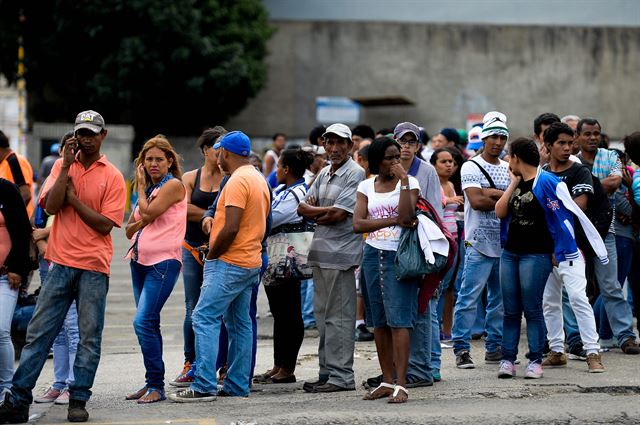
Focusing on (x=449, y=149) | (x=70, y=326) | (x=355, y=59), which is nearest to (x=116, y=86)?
(x=355, y=59)

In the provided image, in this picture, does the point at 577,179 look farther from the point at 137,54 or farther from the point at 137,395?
the point at 137,54

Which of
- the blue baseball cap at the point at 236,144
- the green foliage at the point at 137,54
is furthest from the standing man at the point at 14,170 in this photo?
the green foliage at the point at 137,54

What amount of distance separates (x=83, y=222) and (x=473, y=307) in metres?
3.68

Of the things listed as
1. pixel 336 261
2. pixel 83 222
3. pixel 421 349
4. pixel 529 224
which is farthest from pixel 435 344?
pixel 83 222

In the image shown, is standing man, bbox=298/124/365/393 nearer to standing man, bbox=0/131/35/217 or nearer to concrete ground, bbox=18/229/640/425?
concrete ground, bbox=18/229/640/425

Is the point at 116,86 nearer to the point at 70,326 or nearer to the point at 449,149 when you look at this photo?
the point at 449,149

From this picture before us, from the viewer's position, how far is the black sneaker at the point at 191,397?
25.9 feet

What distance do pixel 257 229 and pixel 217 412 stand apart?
139 centimetres

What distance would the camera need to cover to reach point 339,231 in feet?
27.6

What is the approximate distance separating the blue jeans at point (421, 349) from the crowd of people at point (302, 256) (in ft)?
0.04

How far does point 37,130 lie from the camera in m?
33.6

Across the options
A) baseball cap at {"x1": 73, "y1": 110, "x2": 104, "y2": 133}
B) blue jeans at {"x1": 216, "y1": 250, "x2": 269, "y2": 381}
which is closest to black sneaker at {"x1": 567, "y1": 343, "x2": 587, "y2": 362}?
blue jeans at {"x1": 216, "y1": 250, "x2": 269, "y2": 381}

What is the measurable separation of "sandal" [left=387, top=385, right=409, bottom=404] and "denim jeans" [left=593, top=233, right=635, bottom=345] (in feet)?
9.34

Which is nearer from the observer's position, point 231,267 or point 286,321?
point 231,267
